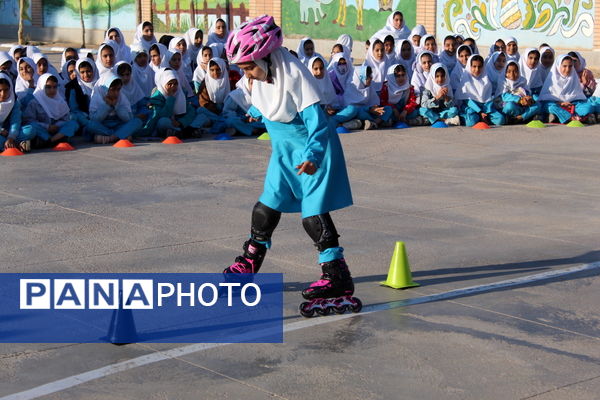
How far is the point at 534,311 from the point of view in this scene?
6836mm

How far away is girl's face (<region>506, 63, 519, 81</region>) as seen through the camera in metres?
17.3

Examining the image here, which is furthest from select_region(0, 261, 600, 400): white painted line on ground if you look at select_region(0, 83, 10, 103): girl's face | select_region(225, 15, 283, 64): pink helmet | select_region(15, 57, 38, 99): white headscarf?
select_region(15, 57, 38, 99): white headscarf

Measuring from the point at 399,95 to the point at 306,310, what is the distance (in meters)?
10.7

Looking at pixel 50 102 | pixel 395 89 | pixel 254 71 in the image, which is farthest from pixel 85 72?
pixel 254 71

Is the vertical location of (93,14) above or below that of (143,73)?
above

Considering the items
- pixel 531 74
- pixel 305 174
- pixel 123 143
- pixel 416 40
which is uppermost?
pixel 416 40

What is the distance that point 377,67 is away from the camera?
1788 cm

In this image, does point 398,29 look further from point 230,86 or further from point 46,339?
point 46,339

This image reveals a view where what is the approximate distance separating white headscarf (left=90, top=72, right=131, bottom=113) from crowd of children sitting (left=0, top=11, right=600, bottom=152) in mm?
16

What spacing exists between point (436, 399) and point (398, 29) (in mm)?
17203

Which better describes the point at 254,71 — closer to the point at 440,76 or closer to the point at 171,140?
the point at 171,140

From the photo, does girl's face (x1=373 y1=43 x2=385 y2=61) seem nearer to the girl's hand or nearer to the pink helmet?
the pink helmet

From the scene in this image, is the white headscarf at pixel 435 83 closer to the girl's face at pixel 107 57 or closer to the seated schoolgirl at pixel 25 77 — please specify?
the girl's face at pixel 107 57

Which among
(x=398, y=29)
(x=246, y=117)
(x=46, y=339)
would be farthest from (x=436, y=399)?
(x=398, y=29)
